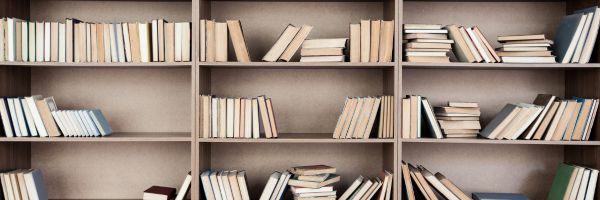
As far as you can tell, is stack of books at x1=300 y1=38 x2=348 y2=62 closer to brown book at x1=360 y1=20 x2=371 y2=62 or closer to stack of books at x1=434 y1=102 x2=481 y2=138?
brown book at x1=360 y1=20 x2=371 y2=62

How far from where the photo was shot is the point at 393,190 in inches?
96.3

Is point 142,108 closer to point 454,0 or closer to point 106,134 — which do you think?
point 106,134

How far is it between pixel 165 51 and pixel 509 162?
1964 millimetres

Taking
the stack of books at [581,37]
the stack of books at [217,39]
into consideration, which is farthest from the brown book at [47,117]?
the stack of books at [581,37]

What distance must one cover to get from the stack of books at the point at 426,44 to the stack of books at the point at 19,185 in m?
1.96

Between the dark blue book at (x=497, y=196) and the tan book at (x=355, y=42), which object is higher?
the tan book at (x=355, y=42)

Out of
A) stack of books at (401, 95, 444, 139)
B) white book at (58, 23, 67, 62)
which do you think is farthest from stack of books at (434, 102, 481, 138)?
white book at (58, 23, 67, 62)

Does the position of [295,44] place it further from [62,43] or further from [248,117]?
[62,43]

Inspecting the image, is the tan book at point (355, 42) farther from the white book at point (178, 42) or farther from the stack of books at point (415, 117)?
the white book at point (178, 42)

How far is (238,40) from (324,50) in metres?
0.43

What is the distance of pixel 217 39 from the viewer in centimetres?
244

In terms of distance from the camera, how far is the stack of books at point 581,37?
2.40 m

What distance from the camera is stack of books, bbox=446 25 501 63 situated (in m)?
2.45

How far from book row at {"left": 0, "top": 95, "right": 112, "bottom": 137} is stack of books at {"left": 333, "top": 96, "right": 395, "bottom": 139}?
124 cm
